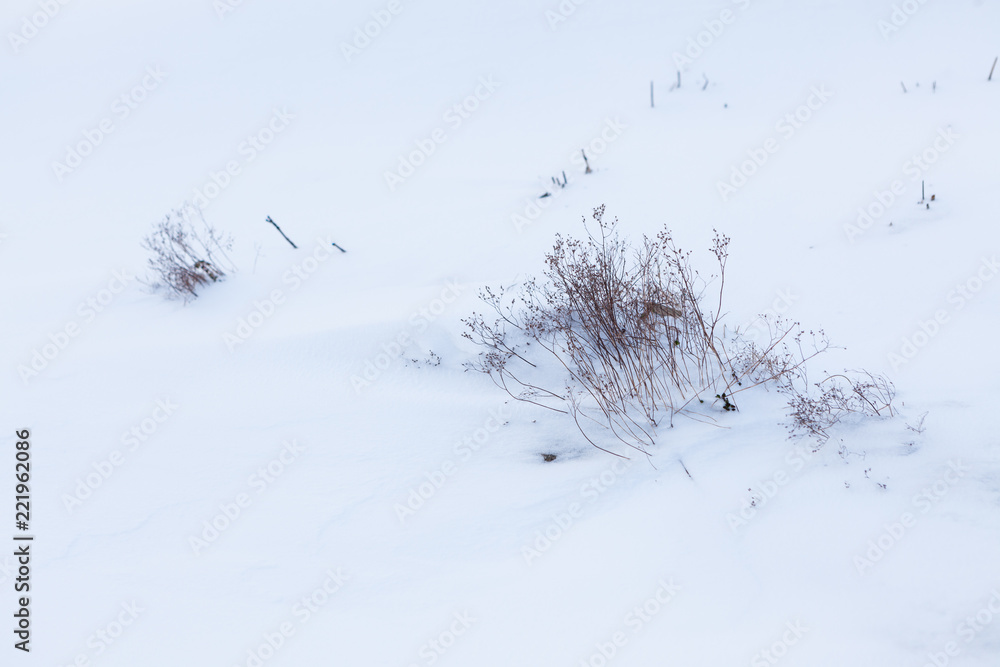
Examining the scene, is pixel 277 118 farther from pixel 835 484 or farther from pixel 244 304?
pixel 835 484

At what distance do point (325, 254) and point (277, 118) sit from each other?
5.89m

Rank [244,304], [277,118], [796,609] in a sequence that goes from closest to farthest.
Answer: [796,609]
[244,304]
[277,118]

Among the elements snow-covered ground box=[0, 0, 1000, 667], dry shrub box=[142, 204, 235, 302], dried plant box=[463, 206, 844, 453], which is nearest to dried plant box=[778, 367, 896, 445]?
snow-covered ground box=[0, 0, 1000, 667]

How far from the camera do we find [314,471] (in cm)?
367

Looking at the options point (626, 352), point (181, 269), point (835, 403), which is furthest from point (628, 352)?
point (181, 269)

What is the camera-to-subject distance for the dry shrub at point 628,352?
3.51m

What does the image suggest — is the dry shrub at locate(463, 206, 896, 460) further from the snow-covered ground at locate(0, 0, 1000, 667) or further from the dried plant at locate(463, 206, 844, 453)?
the snow-covered ground at locate(0, 0, 1000, 667)

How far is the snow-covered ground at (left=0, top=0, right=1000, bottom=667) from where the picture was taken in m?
2.81

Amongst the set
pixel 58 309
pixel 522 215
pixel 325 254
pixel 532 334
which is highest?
pixel 522 215

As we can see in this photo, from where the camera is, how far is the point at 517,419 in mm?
3805

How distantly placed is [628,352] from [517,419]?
35.4 inches

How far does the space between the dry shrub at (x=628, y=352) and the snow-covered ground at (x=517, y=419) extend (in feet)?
0.60

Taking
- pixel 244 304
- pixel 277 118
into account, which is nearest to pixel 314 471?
pixel 244 304

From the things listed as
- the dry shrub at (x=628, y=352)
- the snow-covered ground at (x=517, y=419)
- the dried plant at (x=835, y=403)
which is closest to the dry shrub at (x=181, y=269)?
the snow-covered ground at (x=517, y=419)
